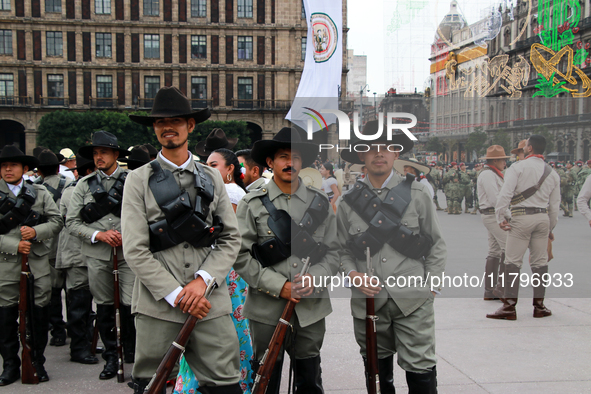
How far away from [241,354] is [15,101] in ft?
175

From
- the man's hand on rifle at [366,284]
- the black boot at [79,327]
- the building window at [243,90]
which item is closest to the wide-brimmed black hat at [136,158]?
the black boot at [79,327]

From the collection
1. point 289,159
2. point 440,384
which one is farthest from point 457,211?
point 289,159

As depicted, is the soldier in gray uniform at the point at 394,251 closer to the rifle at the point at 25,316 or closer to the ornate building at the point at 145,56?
the rifle at the point at 25,316

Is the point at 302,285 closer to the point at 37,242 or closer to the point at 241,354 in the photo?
the point at 241,354

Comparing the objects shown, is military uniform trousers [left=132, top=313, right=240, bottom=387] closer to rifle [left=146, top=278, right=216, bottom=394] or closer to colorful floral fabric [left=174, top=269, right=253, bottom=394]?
rifle [left=146, top=278, right=216, bottom=394]

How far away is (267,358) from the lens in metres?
3.14

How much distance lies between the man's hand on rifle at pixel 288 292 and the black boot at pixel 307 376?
487mm

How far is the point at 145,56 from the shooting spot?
168 ft

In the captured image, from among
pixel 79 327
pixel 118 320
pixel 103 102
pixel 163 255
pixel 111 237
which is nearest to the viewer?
pixel 163 255

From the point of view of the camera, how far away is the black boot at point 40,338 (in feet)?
15.0

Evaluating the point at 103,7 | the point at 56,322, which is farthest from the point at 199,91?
A: the point at 56,322

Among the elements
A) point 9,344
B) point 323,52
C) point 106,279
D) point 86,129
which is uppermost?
point 86,129

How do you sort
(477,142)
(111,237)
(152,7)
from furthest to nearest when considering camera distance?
(152,7), (111,237), (477,142)

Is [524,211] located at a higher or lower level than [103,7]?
lower
